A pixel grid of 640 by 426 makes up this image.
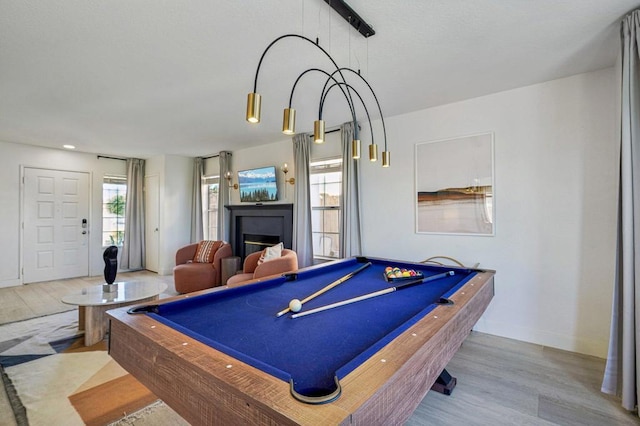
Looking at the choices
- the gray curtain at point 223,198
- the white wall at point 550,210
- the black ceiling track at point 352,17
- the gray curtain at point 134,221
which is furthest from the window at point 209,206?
the black ceiling track at point 352,17

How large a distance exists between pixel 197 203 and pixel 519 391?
605cm

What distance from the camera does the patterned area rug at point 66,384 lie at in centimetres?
187

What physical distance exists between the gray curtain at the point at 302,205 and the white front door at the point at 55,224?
15.1 ft

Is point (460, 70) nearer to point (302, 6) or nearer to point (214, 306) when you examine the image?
point (302, 6)

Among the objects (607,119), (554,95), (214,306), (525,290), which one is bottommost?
(525,290)

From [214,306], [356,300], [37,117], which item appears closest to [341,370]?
[356,300]

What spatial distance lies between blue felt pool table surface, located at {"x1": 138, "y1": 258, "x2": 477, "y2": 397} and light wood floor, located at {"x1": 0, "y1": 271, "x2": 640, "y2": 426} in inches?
29.9

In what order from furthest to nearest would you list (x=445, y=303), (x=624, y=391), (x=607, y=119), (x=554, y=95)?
1. (x=554, y=95)
2. (x=607, y=119)
3. (x=624, y=391)
4. (x=445, y=303)

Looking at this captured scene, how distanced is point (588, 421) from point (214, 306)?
2380 millimetres

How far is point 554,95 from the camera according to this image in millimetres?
2830

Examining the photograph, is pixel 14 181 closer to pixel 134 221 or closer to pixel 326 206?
pixel 134 221

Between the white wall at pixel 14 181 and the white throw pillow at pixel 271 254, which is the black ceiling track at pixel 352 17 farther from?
the white wall at pixel 14 181

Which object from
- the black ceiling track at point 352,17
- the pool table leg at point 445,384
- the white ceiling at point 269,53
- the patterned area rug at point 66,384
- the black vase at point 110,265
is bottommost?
the patterned area rug at point 66,384

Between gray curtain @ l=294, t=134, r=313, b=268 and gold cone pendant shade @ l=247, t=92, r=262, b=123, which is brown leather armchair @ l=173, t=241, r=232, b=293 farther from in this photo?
gold cone pendant shade @ l=247, t=92, r=262, b=123
